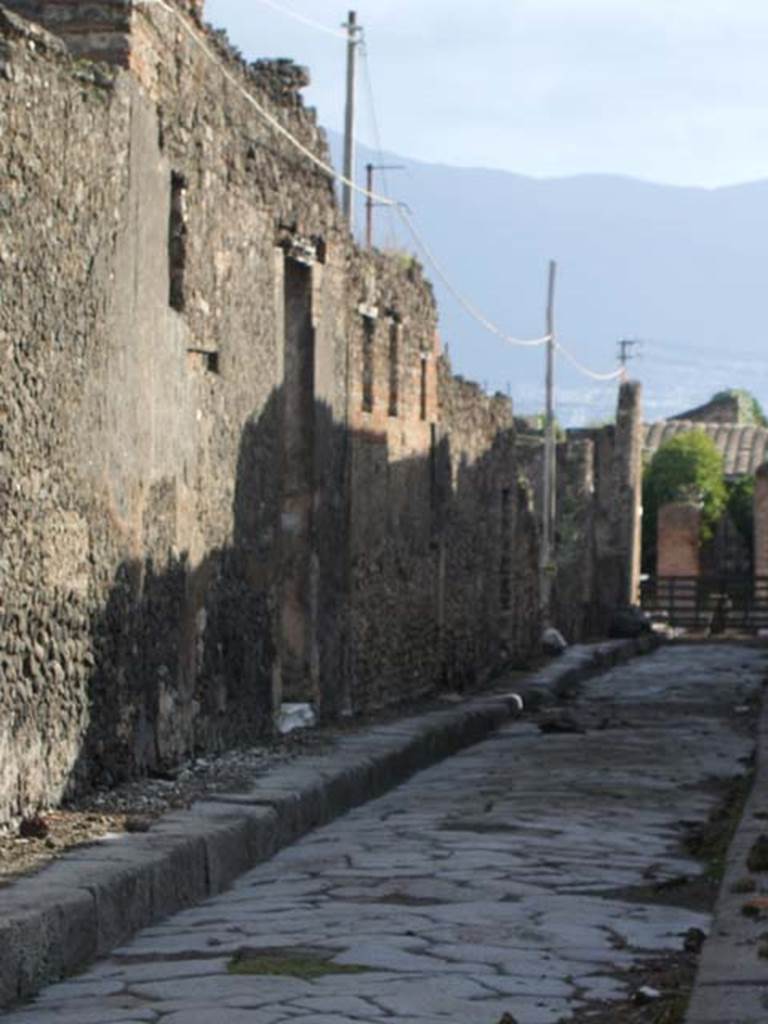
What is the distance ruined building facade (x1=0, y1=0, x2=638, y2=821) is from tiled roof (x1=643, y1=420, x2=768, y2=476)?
4601 centimetres

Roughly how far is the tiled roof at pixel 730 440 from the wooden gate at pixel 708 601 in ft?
46.6

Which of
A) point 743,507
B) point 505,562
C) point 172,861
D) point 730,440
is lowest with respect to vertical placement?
point 172,861

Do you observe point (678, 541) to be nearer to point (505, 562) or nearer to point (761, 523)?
point (761, 523)

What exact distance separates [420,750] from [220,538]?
80.8 inches

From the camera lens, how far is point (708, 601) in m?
47.6

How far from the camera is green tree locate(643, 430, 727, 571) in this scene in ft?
181

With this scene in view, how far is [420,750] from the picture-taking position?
1402cm

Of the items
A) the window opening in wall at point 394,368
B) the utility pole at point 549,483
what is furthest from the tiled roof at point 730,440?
the window opening in wall at point 394,368

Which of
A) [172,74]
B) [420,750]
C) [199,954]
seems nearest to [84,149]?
[172,74]

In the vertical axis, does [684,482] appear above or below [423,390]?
above

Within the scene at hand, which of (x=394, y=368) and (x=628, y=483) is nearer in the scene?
(x=394, y=368)

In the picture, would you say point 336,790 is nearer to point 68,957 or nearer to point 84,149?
point 84,149

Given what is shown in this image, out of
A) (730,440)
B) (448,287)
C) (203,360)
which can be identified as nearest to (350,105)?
(448,287)

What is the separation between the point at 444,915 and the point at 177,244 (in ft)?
16.7
